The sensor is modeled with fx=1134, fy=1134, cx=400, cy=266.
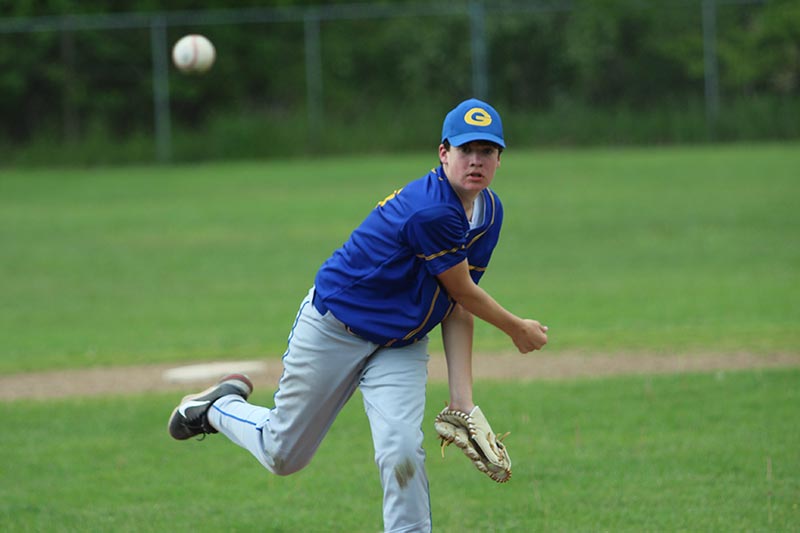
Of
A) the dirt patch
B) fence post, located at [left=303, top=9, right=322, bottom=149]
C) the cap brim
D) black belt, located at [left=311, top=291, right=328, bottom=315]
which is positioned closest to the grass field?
the dirt patch

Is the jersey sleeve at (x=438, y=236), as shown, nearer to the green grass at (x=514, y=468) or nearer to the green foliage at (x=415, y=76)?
the green grass at (x=514, y=468)

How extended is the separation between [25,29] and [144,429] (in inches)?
865

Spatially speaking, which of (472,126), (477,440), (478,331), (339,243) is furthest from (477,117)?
(339,243)

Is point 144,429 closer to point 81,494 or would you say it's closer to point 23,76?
point 81,494

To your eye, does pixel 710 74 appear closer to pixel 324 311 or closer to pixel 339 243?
pixel 339 243

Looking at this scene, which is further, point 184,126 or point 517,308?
point 184,126

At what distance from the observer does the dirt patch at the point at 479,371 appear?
8969mm

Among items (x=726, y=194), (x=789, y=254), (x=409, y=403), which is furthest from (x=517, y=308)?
(x=726, y=194)

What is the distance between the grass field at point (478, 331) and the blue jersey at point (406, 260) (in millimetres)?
1276

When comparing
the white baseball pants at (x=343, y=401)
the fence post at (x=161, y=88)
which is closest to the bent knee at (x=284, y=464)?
the white baseball pants at (x=343, y=401)

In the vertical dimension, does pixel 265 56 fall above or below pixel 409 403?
above

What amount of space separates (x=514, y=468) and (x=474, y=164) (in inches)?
96.3

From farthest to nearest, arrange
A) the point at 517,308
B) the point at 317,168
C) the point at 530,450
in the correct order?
the point at 317,168
the point at 517,308
the point at 530,450

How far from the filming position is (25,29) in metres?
27.2
